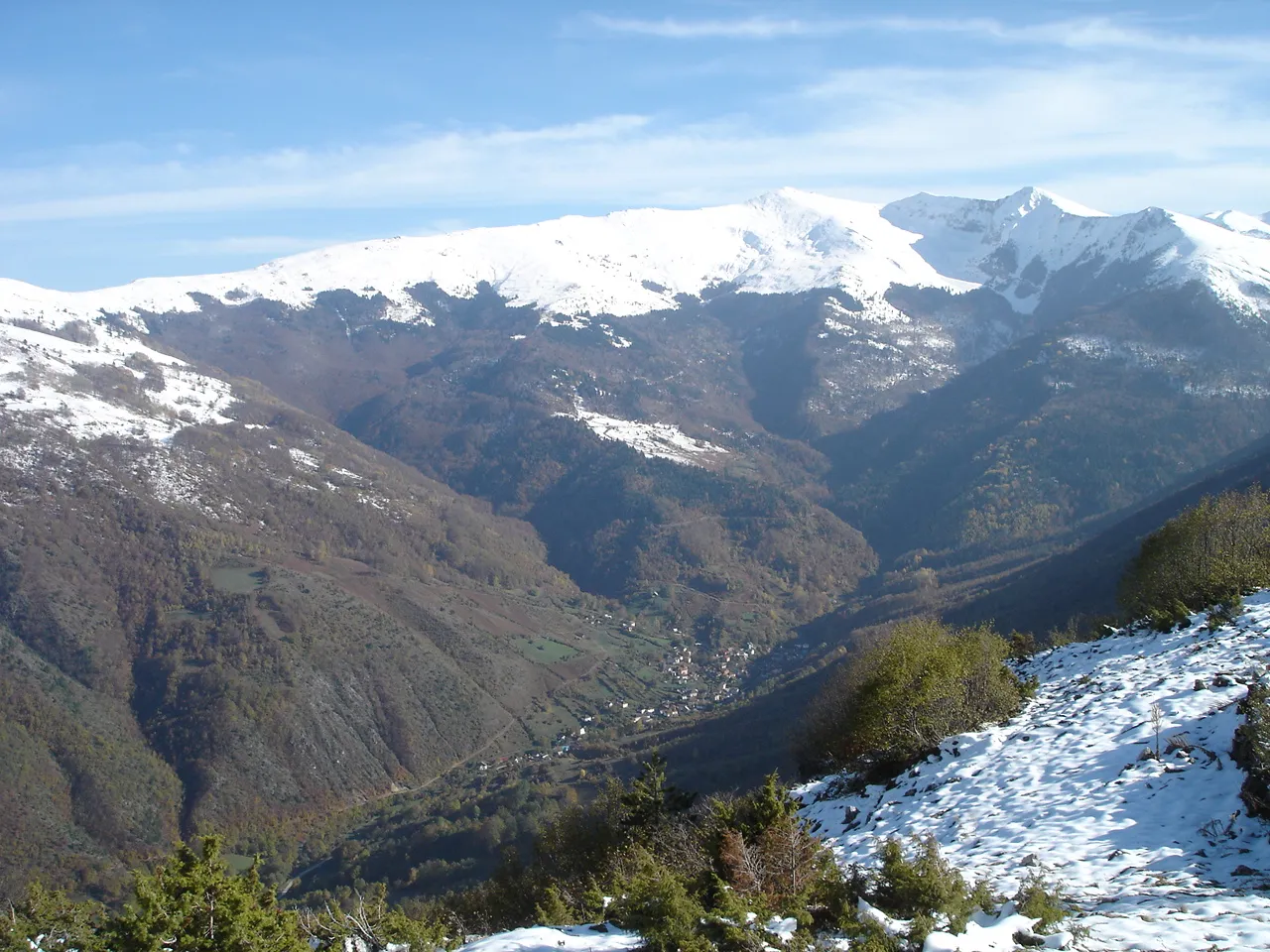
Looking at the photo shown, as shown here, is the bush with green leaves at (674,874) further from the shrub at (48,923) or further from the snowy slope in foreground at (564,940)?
the shrub at (48,923)

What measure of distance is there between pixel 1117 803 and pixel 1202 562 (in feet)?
86.1

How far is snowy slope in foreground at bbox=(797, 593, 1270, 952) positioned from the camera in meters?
18.0

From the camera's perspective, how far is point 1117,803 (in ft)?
79.6

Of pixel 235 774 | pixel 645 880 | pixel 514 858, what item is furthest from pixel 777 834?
pixel 235 774

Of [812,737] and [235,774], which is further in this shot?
[235,774]

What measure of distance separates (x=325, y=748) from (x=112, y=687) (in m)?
44.5

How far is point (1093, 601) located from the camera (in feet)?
408

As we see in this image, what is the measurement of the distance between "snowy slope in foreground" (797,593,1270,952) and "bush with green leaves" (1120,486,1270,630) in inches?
111

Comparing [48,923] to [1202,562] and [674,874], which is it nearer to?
[674,874]

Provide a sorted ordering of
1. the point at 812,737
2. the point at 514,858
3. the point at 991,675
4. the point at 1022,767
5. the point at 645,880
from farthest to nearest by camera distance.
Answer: the point at 812,737 < the point at 514,858 < the point at 991,675 < the point at 1022,767 < the point at 645,880

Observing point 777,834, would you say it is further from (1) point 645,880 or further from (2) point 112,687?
(2) point 112,687

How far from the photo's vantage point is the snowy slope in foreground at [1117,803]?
18.0 m

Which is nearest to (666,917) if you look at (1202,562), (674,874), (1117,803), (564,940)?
(564,940)

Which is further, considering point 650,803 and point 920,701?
point 650,803
